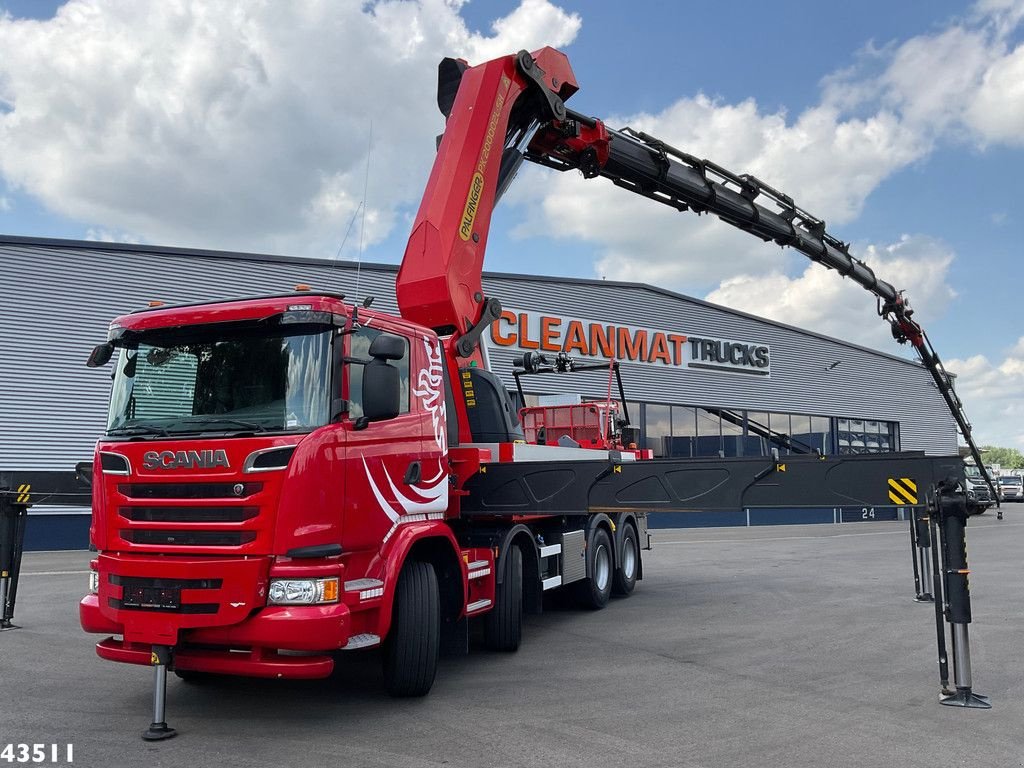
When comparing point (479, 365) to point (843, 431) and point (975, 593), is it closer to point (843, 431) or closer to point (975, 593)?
point (975, 593)

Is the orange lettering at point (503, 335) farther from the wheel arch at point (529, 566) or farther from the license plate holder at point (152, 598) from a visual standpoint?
the license plate holder at point (152, 598)

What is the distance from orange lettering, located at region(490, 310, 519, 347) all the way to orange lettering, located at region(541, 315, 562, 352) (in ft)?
3.92

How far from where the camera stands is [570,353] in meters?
27.8

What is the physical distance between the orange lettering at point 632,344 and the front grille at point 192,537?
24.8 m

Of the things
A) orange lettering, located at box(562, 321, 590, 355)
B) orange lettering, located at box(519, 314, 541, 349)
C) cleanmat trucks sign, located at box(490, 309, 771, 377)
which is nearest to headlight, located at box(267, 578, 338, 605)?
cleanmat trucks sign, located at box(490, 309, 771, 377)

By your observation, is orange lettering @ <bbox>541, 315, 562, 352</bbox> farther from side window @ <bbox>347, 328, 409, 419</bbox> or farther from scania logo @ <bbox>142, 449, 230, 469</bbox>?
scania logo @ <bbox>142, 449, 230, 469</bbox>

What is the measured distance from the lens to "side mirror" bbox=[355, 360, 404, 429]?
219 inches

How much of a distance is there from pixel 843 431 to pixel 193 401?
36.8m

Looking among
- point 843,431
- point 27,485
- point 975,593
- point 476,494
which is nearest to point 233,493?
point 476,494

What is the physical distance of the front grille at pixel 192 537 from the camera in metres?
5.23

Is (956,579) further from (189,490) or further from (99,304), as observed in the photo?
(99,304)

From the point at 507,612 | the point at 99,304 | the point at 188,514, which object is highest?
the point at 99,304

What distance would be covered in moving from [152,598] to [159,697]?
642 millimetres

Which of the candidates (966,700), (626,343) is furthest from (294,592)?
(626,343)
